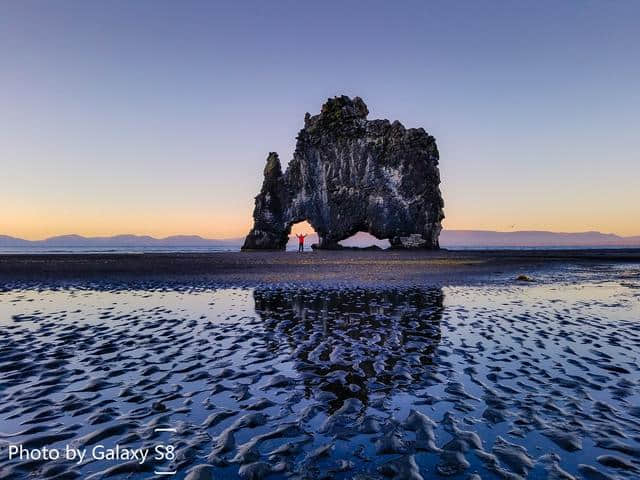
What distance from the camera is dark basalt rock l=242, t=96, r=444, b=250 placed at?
10475 centimetres

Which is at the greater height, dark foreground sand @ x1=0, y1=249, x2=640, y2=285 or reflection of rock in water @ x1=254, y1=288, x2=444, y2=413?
dark foreground sand @ x1=0, y1=249, x2=640, y2=285

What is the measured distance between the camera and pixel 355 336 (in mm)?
13289

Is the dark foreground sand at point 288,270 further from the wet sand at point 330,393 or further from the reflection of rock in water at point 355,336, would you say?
the wet sand at point 330,393

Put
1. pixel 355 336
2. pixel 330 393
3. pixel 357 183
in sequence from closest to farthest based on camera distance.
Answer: pixel 330 393 < pixel 355 336 < pixel 357 183

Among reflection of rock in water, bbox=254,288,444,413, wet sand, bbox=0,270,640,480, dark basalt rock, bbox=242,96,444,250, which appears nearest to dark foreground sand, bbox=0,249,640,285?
reflection of rock in water, bbox=254,288,444,413

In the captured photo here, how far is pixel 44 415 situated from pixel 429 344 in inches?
375

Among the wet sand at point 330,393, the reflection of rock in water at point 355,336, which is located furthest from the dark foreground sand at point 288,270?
the wet sand at point 330,393

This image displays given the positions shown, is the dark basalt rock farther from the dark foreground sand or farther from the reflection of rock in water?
the reflection of rock in water

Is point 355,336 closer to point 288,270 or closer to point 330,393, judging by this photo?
point 330,393

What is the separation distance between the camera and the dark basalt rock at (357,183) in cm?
10475

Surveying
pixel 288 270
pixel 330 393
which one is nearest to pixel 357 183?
pixel 288 270

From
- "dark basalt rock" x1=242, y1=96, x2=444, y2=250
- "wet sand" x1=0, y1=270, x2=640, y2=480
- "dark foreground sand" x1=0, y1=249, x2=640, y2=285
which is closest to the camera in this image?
"wet sand" x1=0, y1=270, x2=640, y2=480

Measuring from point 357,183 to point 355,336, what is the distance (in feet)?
317

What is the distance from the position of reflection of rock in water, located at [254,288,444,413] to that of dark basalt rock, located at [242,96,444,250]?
83.0m
